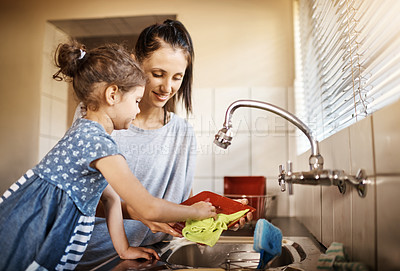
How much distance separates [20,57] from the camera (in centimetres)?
214

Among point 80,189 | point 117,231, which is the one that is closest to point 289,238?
point 117,231

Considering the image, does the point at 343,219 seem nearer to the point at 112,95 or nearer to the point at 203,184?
the point at 112,95

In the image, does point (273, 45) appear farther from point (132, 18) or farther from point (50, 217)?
point (50, 217)

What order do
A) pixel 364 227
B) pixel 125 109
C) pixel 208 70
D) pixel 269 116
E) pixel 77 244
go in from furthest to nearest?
pixel 208 70, pixel 269 116, pixel 125 109, pixel 77 244, pixel 364 227

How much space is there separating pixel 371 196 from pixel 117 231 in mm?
566

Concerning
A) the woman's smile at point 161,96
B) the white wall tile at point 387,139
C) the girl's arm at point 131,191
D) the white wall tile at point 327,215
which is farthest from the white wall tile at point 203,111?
the white wall tile at point 387,139

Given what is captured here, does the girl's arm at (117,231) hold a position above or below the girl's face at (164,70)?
below

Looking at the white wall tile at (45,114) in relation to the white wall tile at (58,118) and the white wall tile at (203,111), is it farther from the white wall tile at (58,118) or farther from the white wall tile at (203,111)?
the white wall tile at (203,111)

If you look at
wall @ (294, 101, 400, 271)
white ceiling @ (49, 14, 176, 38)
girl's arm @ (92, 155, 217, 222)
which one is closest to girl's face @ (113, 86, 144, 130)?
girl's arm @ (92, 155, 217, 222)

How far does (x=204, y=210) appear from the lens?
2.78ft

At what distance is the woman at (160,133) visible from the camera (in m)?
1.16

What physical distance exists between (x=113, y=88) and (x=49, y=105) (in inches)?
57.3

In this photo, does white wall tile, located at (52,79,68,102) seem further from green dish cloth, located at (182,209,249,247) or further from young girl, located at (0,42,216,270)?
green dish cloth, located at (182,209,249,247)

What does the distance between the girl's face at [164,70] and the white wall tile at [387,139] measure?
0.72 metres
